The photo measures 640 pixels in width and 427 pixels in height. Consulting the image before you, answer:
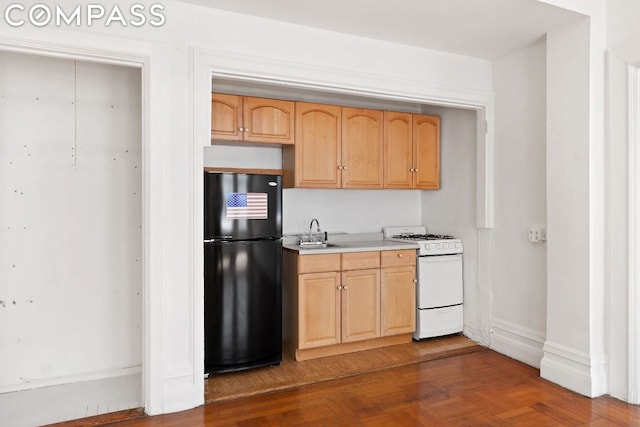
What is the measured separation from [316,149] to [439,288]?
5.94 feet

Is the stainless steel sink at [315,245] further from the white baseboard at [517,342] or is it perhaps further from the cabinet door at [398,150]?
the white baseboard at [517,342]

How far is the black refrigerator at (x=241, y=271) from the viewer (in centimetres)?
328

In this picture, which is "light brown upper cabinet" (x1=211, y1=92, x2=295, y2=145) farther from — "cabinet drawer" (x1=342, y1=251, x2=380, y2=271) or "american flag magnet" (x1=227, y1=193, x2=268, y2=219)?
"cabinet drawer" (x1=342, y1=251, x2=380, y2=271)

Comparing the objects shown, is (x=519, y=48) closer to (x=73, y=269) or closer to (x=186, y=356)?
(x=186, y=356)

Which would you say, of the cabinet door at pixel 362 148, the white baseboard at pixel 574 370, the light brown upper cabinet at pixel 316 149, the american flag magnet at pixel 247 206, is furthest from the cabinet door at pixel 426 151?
the white baseboard at pixel 574 370

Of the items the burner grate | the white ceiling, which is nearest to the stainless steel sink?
the burner grate

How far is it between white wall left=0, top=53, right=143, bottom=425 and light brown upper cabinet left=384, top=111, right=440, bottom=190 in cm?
230

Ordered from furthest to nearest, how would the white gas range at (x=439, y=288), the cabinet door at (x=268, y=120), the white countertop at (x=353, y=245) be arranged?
the white gas range at (x=439, y=288)
the white countertop at (x=353, y=245)
the cabinet door at (x=268, y=120)

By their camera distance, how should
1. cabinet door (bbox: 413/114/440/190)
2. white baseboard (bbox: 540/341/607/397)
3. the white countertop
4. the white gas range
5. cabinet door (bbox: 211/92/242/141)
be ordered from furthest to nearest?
cabinet door (bbox: 413/114/440/190) → the white gas range → the white countertop → cabinet door (bbox: 211/92/242/141) → white baseboard (bbox: 540/341/607/397)

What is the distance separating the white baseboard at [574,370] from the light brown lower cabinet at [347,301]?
1.21 metres

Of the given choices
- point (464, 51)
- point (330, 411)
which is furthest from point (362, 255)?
point (464, 51)

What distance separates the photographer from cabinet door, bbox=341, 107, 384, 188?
410 centimetres

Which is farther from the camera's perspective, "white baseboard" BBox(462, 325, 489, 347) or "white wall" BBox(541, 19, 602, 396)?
"white baseboard" BBox(462, 325, 489, 347)

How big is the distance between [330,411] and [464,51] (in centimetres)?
308
